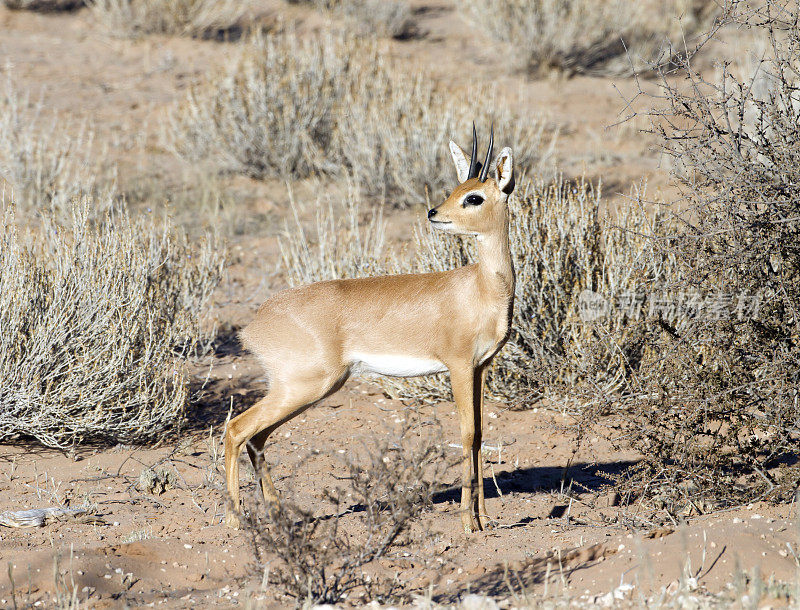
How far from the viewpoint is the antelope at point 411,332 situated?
5.36 meters

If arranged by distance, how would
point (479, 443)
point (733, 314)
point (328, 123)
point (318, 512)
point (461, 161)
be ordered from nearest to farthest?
1. point (733, 314)
2. point (479, 443)
3. point (318, 512)
4. point (461, 161)
5. point (328, 123)

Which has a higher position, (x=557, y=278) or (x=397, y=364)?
(x=397, y=364)

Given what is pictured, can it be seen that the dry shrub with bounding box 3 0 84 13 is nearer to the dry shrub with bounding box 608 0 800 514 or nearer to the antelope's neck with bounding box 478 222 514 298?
the antelope's neck with bounding box 478 222 514 298

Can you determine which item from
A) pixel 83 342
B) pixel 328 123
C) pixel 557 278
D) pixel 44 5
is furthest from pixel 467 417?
pixel 44 5

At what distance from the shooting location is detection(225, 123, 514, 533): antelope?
5.36 meters

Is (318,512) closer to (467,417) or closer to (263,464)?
(263,464)

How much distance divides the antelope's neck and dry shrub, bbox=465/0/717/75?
11947 mm

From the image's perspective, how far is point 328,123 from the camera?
12852 millimetres

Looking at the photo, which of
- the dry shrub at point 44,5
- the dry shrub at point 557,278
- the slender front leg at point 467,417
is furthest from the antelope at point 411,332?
the dry shrub at point 44,5

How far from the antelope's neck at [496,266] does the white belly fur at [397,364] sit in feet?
1.92

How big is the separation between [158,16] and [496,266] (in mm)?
13852

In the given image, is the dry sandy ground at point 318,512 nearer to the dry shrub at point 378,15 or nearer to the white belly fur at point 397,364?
the white belly fur at point 397,364

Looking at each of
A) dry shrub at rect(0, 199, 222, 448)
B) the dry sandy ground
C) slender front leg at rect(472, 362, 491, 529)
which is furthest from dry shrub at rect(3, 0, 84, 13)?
slender front leg at rect(472, 362, 491, 529)

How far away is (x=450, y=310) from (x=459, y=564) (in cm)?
152
